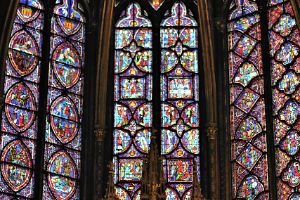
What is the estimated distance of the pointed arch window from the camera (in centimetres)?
1850

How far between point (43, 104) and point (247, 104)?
3.54 meters

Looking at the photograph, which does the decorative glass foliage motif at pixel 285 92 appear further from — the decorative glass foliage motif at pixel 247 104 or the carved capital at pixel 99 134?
the carved capital at pixel 99 134

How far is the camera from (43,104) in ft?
62.7

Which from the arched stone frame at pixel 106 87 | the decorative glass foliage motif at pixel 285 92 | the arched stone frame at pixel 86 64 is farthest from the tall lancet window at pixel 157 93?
the decorative glass foliage motif at pixel 285 92

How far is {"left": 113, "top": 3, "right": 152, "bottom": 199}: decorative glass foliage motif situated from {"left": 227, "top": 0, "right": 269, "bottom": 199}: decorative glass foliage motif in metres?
1.52

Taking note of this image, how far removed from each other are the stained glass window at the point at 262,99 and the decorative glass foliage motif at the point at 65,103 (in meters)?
2.70

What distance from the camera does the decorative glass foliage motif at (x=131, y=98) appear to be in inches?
758

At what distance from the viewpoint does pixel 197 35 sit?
20.3 metres

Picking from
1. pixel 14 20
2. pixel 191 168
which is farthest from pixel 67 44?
pixel 191 168

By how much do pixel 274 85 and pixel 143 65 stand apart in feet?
8.14

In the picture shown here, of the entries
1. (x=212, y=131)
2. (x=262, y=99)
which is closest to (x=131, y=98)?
(x=212, y=131)

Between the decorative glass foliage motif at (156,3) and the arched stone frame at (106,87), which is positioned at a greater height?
the decorative glass foliage motif at (156,3)

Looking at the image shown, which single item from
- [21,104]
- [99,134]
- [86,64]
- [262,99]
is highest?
[86,64]

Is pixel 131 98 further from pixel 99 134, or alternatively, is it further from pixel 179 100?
pixel 99 134
